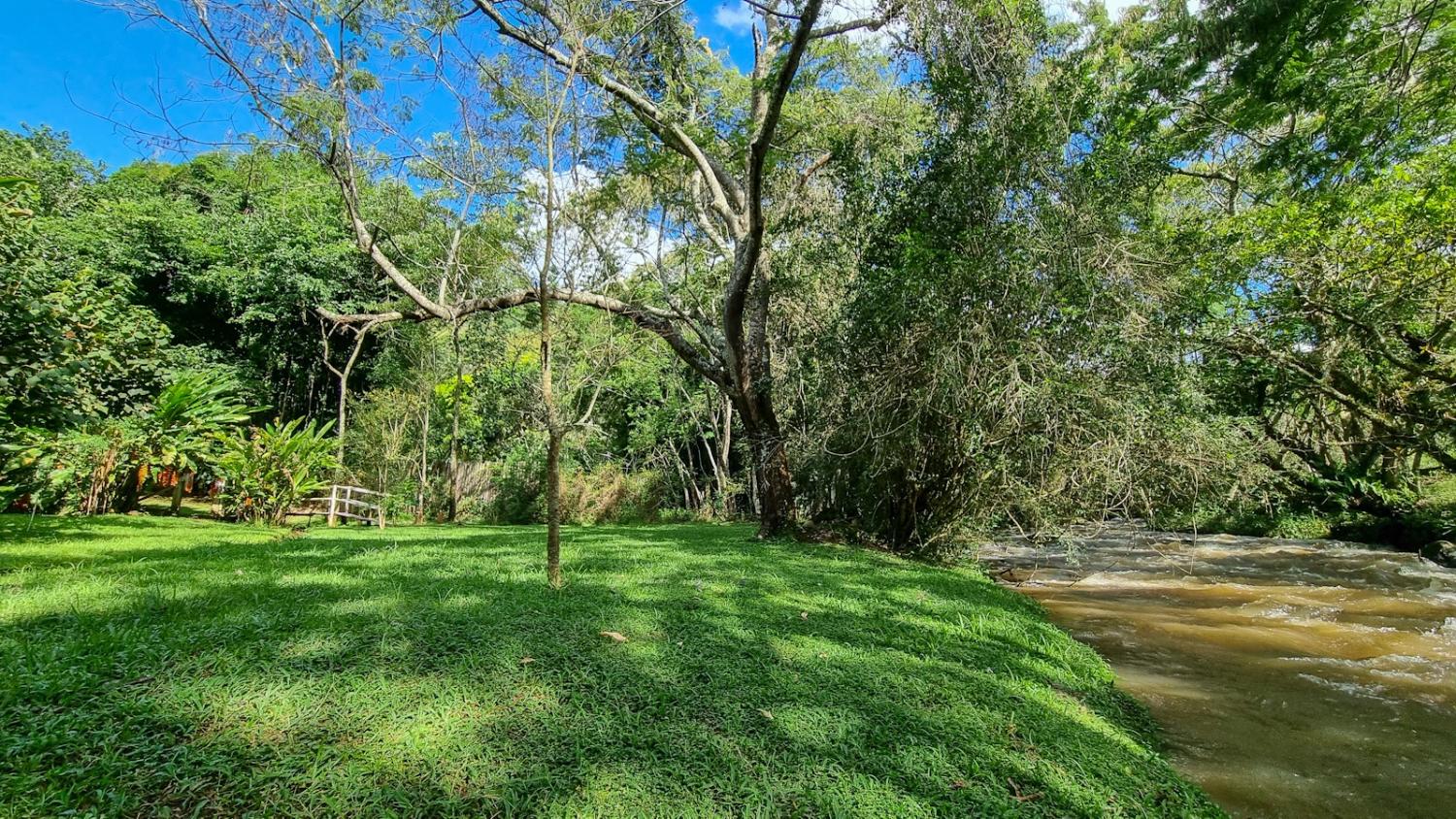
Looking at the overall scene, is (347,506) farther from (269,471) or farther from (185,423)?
(185,423)

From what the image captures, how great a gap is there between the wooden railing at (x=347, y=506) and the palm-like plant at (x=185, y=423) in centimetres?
238

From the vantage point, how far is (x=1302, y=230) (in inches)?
341

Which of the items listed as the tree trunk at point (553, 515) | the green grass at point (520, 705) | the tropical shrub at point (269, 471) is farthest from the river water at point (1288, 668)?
the tropical shrub at point (269, 471)

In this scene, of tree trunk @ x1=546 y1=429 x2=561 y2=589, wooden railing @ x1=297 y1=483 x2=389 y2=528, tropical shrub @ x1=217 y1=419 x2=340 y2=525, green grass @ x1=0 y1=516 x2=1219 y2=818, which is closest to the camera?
green grass @ x1=0 y1=516 x2=1219 y2=818

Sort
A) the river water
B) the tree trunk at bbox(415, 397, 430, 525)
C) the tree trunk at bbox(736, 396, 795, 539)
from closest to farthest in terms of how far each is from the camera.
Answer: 1. the river water
2. the tree trunk at bbox(736, 396, 795, 539)
3. the tree trunk at bbox(415, 397, 430, 525)

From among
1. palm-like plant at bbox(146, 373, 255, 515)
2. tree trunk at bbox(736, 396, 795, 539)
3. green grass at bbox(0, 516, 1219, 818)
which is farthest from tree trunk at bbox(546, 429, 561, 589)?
palm-like plant at bbox(146, 373, 255, 515)

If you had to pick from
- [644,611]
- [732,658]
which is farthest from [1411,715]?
[644,611]

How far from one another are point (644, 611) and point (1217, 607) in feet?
20.4

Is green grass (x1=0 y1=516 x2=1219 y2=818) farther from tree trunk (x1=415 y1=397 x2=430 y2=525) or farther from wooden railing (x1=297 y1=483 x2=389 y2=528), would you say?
tree trunk (x1=415 y1=397 x2=430 y2=525)

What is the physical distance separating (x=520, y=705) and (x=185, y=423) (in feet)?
30.0

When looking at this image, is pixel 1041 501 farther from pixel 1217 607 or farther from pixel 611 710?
pixel 611 710

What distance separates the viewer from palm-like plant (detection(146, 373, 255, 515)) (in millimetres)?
8188

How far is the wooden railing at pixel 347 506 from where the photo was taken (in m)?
10.9

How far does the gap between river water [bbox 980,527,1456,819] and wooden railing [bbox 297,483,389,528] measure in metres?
10.2
